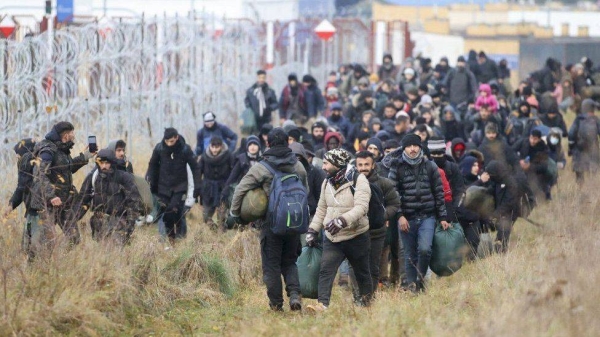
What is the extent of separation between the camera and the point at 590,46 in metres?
44.0

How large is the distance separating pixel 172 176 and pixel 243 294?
9.61ft

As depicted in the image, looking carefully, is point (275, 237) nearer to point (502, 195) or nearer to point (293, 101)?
point (502, 195)

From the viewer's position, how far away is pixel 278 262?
11.5 m

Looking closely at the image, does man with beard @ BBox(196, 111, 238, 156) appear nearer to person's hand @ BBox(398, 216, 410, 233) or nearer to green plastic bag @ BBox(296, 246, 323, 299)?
person's hand @ BBox(398, 216, 410, 233)

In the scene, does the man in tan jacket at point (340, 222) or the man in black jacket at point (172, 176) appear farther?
the man in black jacket at point (172, 176)

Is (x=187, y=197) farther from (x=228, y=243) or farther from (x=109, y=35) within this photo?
(x=109, y=35)

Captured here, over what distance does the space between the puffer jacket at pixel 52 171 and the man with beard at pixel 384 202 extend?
293 centimetres

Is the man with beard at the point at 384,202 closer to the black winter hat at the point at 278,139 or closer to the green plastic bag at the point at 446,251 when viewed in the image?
the green plastic bag at the point at 446,251

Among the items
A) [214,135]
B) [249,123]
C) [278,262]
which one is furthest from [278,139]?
[249,123]

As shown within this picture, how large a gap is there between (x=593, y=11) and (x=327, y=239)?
196ft

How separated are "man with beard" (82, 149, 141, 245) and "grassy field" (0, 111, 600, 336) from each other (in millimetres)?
233

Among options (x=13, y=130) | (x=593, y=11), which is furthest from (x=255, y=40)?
(x=593, y=11)

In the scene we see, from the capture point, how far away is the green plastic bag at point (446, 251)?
1291cm

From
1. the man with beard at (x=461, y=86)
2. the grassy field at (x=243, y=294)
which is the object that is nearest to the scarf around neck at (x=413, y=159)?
the grassy field at (x=243, y=294)
